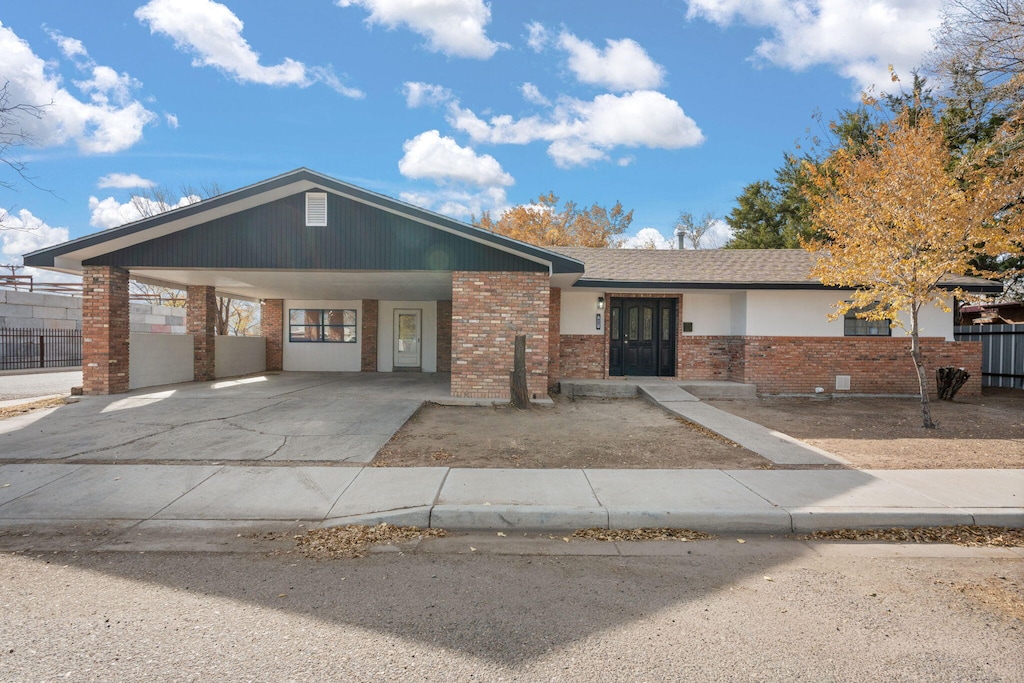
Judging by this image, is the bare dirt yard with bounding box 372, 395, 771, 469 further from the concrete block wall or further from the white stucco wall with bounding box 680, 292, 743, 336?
the concrete block wall

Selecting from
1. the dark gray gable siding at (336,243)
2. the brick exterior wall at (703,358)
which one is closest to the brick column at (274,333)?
the dark gray gable siding at (336,243)

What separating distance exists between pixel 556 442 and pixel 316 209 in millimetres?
7049

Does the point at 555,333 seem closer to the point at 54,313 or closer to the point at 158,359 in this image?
the point at 158,359

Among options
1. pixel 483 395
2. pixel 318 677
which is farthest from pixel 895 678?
pixel 483 395

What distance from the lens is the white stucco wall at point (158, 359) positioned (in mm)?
12500

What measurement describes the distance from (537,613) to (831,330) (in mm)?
13200

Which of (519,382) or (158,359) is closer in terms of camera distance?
(519,382)

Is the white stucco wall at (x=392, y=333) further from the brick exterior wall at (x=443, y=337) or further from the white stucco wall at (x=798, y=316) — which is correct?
the white stucco wall at (x=798, y=316)

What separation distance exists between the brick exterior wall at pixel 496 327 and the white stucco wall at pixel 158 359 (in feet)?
25.0

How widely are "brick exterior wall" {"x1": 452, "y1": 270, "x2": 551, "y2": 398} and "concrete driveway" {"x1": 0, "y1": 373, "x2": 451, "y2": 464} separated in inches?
42.3

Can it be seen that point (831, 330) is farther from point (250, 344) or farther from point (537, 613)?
point (250, 344)

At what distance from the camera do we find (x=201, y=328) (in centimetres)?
1501

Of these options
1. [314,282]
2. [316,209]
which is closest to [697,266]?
[316,209]

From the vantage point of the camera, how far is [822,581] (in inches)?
150
